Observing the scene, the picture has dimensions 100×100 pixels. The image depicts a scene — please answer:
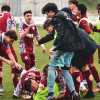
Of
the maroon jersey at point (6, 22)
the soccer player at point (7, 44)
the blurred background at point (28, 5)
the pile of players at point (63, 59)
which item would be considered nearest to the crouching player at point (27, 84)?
the pile of players at point (63, 59)

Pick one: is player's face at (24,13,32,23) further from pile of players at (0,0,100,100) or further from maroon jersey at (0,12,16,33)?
maroon jersey at (0,12,16,33)

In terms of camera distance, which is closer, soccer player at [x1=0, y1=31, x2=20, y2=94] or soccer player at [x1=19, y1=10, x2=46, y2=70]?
soccer player at [x1=0, y1=31, x2=20, y2=94]

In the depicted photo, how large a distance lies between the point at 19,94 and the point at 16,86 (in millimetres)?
251

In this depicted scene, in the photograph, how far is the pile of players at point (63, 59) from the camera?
8.36 m

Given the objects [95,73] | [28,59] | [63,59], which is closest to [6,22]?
[28,59]

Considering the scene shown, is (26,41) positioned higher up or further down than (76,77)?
higher up

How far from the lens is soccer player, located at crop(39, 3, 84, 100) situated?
830cm

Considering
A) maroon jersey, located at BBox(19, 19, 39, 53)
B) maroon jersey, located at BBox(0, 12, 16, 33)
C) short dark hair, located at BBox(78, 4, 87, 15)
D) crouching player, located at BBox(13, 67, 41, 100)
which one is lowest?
crouching player, located at BBox(13, 67, 41, 100)

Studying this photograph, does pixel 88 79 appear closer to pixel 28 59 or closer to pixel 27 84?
pixel 27 84

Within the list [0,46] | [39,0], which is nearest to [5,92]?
[0,46]

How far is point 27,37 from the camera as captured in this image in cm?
1045

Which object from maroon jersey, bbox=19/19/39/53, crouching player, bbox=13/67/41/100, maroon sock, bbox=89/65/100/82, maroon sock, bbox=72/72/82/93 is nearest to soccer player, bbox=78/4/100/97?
maroon sock, bbox=89/65/100/82

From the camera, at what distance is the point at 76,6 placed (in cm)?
998

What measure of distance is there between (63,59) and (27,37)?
84.2 inches
